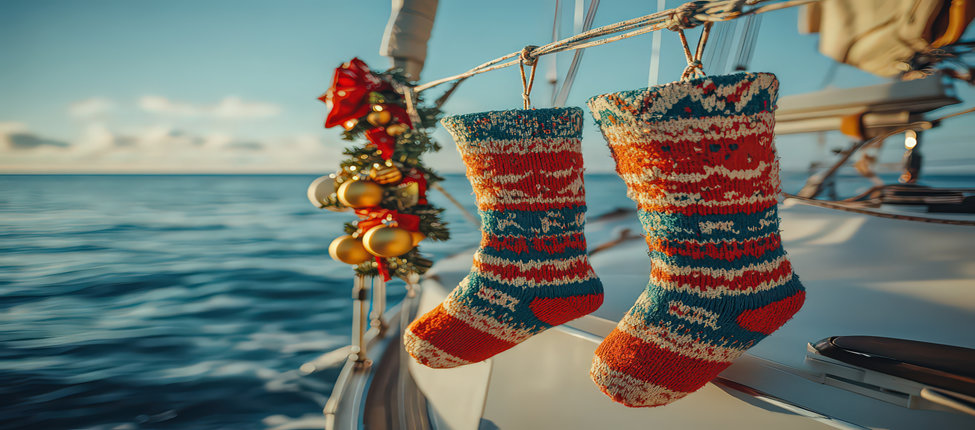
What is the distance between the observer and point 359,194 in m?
1.06

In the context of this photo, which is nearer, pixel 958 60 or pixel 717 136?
pixel 717 136

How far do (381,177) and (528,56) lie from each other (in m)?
0.54

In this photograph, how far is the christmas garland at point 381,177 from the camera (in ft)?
3.54

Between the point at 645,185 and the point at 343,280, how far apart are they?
3.36 metres

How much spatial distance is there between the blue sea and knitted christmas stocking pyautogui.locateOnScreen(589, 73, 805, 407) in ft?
1.52

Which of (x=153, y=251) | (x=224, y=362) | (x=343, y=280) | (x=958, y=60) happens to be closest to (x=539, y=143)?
(x=958, y=60)

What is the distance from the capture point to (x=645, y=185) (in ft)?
2.00

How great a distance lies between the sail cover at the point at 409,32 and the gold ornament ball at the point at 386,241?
47cm

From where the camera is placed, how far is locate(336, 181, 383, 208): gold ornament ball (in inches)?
41.6

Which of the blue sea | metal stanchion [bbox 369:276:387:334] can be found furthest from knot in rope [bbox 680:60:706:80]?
metal stanchion [bbox 369:276:387:334]

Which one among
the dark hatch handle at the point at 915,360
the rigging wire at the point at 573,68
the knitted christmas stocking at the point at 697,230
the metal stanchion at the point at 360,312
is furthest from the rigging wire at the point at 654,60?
the metal stanchion at the point at 360,312

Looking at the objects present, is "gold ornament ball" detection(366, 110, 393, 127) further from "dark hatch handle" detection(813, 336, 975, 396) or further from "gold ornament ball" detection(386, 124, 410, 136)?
"dark hatch handle" detection(813, 336, 975, 396)

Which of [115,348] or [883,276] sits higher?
[883,276]

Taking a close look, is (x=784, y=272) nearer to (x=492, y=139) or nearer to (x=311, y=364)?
(x=492, y=139)
